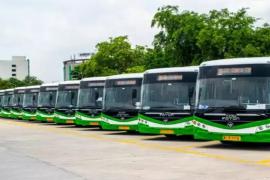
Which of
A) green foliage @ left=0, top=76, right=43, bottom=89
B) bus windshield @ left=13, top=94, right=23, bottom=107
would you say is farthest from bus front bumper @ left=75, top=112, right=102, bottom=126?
green foliage @ left=0, top=76, right=43, bottom=89

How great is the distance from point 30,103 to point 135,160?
3167 centimetres

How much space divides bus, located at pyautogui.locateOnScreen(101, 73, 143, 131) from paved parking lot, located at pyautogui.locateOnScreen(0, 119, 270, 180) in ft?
13.2

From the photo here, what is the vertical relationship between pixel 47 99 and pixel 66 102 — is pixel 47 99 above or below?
above

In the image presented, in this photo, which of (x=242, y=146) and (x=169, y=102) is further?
(x=169, y=102)

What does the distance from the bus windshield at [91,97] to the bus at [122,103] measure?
3653 mm

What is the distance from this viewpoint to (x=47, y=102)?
40.3 metres

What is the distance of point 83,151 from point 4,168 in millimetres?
4128

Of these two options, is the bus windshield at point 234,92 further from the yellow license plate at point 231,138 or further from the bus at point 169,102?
the bus at point 169,102

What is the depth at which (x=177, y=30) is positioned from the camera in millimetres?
47469

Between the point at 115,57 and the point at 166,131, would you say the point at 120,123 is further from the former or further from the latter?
the point at 115,57

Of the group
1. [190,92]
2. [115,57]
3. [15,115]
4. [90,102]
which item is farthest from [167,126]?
[115,57]

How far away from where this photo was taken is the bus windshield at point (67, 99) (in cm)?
3484

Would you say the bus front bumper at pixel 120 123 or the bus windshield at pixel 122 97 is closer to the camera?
the bus front bumper at pixel 120 123

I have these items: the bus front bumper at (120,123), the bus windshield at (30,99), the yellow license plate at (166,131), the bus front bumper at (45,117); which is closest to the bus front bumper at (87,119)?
the bus front bumper at (120,123)
